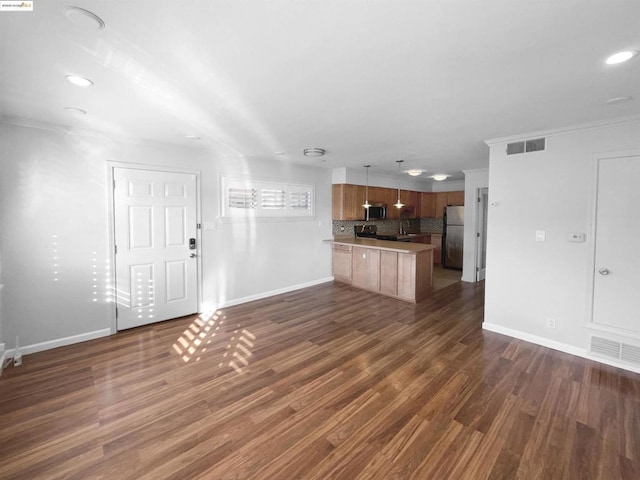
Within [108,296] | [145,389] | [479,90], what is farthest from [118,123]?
[479,90]

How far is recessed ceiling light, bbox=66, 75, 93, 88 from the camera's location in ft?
6.66

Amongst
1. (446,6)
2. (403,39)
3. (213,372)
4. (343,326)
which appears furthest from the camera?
(343,326)

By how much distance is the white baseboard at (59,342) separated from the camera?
121 inches

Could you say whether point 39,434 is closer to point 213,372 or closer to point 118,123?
point 213,372

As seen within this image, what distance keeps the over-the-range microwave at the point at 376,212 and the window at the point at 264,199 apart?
4.92 ft

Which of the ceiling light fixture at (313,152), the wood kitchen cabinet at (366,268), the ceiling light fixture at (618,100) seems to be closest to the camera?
the ceiling light fixture at (618,100)

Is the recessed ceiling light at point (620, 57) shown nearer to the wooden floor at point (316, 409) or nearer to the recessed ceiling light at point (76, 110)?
the wooden floor at point (316, 409)

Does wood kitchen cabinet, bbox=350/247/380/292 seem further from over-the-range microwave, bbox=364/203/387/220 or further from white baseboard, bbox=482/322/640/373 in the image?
white baseboard, bbox=482/322/640/373

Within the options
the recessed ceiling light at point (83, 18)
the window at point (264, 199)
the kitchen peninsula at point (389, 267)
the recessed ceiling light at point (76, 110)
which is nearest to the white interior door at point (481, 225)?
the kitchen peninsula at point (389, 267)

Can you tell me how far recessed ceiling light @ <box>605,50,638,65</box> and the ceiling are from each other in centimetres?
4

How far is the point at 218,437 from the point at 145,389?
0.98 m

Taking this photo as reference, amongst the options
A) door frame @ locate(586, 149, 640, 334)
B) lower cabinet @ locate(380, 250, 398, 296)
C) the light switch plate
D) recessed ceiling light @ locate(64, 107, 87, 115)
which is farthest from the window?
door frame @ locate(586, 149, 640, 334)

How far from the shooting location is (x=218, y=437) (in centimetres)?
195

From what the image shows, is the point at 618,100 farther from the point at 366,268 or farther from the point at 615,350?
the point at 366,268
